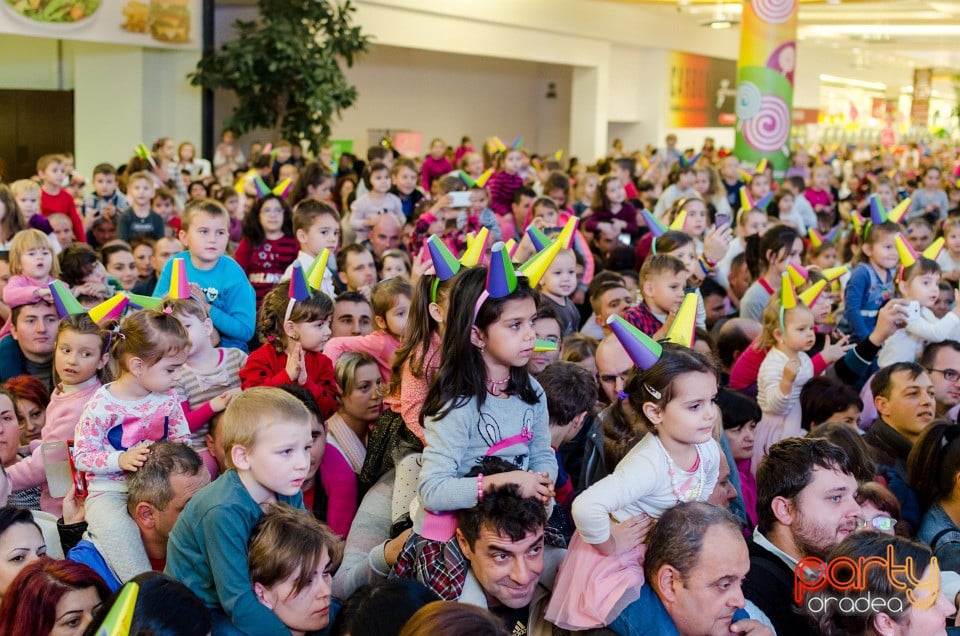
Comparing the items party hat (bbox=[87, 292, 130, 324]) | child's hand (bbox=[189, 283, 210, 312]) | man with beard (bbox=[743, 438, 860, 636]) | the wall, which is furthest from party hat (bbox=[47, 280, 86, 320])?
the wall

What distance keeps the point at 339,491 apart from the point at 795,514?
1.47m

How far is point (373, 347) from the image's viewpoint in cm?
405

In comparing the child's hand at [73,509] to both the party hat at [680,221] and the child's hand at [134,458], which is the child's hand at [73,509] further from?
the party hat at [680,221]

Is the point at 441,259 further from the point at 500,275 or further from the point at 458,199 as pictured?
the point at 458,199

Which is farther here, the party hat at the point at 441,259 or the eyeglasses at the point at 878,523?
the party hat at the point at 441,259

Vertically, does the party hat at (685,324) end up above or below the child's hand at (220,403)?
above

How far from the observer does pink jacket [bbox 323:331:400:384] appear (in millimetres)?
3984

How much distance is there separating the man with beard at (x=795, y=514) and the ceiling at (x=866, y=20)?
1592 centimetres

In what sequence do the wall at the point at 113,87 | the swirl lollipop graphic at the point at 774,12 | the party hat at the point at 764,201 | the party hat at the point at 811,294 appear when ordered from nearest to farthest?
the party hat at the point at 811,294 < the party hat at the point at 764,201 < the swirl lollipop graphic at the point at 774,12 < the wall at the point at 113,87

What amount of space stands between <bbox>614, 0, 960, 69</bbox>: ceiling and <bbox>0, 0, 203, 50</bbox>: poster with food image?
31.1 ft

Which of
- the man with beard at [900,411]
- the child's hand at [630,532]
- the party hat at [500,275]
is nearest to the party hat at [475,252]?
the party hat at [500,275]

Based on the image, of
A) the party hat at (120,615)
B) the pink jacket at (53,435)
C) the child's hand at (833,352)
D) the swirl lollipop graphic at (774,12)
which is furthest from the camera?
the swirl lollipop graphic at (774,12)

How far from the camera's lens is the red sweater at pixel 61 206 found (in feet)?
24.8

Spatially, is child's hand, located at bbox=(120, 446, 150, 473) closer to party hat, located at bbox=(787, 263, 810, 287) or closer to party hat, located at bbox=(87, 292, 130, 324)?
party hat, located at bbox=(87, 292, 130, 324)
